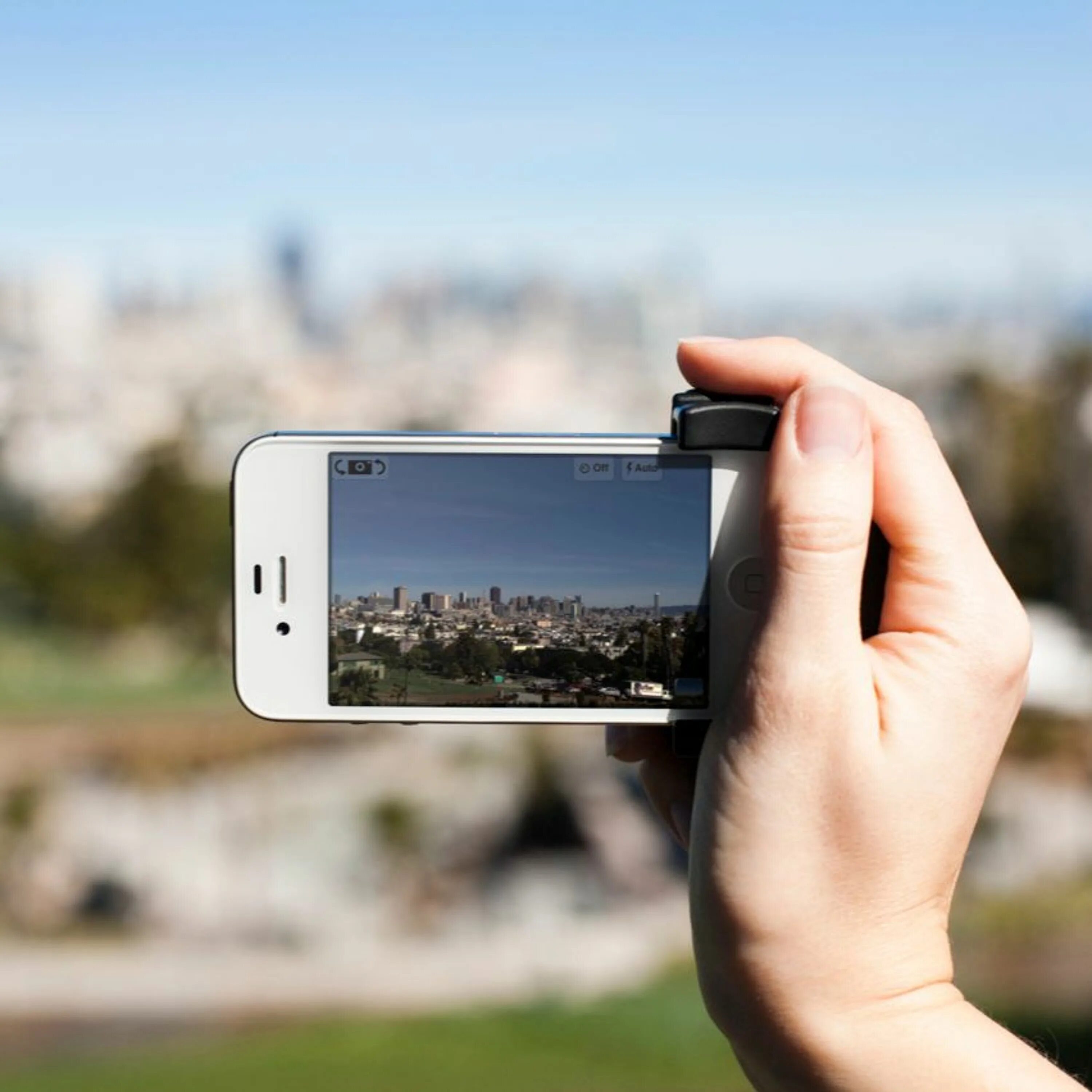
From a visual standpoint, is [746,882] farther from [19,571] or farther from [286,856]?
[19,571]

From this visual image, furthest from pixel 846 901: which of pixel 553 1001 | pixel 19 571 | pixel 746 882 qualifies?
pixel 19 571

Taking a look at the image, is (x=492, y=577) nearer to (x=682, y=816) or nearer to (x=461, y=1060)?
(x=682, y=816)

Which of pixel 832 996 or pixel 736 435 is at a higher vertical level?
pixel 736 435

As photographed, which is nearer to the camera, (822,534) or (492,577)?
(822,534)

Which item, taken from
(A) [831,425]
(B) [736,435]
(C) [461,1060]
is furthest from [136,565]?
(A) [831,425]

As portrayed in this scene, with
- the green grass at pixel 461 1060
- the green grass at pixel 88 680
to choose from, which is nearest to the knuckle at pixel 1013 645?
the green grass at pixel 461 1060
